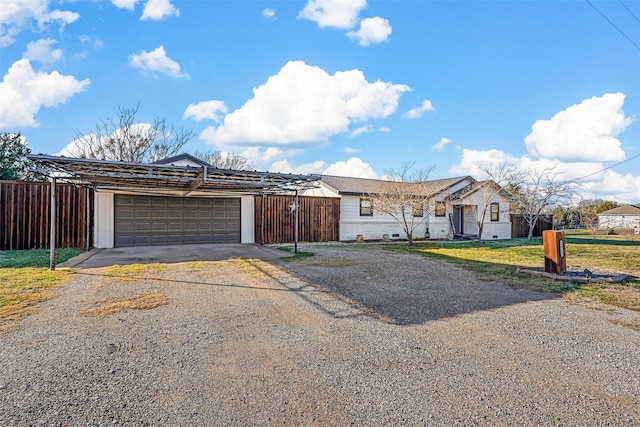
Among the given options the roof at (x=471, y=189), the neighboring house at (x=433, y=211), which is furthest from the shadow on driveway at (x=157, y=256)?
the roof at (x=471, y=189)

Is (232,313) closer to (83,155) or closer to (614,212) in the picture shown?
(83,155)

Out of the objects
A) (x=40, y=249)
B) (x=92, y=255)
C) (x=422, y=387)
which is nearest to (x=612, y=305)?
(x=422, y=387)

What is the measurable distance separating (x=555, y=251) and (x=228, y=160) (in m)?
28.8

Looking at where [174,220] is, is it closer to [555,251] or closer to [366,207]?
[366,207]

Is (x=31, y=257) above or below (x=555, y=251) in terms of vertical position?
below

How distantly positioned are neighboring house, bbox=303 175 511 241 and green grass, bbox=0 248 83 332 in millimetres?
11776

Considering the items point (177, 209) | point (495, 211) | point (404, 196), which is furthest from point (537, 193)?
point (177, 209)

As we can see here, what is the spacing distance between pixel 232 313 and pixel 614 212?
51724mm

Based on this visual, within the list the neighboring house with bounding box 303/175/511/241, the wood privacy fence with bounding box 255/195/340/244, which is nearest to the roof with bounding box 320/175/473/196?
the neighboring house with bounding box 303/175/511/241

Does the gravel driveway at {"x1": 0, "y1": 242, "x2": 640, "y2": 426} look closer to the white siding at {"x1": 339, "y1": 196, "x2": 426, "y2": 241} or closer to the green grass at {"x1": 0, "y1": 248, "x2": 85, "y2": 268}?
the green grass at {"x1": 0, "y1": 248, "x2": 85, "y2": 268}

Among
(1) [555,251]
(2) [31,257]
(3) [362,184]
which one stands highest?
(3) [362,184]

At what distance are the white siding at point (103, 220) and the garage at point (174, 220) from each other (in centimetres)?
20

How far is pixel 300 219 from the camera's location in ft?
52.9

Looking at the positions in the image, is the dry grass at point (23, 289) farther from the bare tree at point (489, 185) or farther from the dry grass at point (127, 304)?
the bare tree at point (489, 185)
